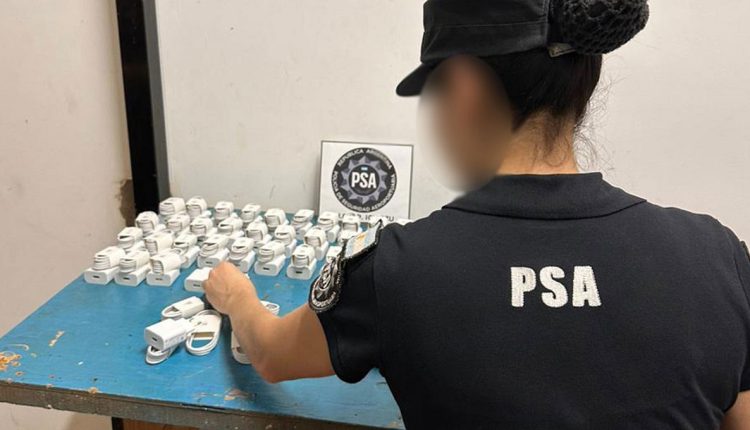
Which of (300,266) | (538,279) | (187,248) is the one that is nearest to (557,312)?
(538,279)

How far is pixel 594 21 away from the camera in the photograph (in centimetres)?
54

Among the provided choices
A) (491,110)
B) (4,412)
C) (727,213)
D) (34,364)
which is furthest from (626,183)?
(4,412)

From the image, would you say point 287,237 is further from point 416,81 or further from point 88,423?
point 88,423

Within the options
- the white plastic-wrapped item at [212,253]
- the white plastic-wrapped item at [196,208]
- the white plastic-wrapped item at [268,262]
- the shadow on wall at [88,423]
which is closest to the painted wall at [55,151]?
the shadow on wall at [88,423]

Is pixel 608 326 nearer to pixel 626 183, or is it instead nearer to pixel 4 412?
pixel 626 183

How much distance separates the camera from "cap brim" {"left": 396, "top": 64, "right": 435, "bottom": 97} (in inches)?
26.5

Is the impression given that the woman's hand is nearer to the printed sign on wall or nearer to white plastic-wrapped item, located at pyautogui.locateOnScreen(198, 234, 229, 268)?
white plastic-wrapped item, located at pyautogui.locateOnScreen(198, 234, 229, 268)

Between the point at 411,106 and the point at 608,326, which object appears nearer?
the point at 608,326

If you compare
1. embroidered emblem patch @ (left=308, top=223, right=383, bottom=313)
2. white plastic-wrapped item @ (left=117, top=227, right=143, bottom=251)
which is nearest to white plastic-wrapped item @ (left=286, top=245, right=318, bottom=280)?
white plastic-wrapped item @ (left=117, top=227, right=143, bottom=251)

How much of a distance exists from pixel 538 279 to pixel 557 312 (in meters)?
0.04

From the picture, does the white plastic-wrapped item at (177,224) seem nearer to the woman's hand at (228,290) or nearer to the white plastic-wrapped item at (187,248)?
the white plastic-wrapped item at (187,248)

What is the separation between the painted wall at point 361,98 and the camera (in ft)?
4.28

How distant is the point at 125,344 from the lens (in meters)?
0.90

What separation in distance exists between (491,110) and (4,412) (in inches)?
66.2
